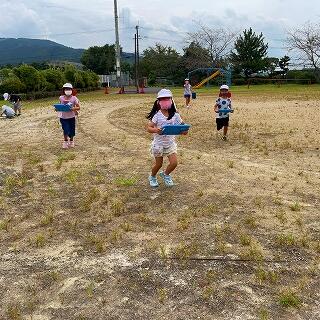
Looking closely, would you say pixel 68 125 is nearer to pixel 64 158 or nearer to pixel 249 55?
pixel 64 158

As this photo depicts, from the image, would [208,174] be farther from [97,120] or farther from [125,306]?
[97,120]

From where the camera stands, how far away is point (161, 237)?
522cm

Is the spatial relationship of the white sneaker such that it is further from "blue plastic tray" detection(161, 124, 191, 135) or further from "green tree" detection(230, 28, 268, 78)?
"green tree" detection(230, 28, 268, 78)

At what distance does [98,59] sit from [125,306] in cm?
7709

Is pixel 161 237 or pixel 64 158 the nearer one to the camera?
pixel 161 237

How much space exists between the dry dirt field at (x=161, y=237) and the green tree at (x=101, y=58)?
69.6 metres

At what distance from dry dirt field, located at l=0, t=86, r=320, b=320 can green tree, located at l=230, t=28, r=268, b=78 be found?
5501 centimetres

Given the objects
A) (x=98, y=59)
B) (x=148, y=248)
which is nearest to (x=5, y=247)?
(x=148, y=248)

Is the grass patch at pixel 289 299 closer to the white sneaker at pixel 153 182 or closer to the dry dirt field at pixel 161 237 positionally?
the dry dirt field at pixel 161 237

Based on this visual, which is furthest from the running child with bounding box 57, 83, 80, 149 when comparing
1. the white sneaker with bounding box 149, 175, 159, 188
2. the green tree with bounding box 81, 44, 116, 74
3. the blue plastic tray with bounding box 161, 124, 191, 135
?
the green tree with bounding box 81, 44, 116, 74

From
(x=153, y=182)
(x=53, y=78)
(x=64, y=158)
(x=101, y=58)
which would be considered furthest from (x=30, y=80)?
(x=101, y=58)

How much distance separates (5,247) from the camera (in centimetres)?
509

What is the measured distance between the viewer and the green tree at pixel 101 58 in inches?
3034

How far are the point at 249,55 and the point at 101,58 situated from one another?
26.6 m
